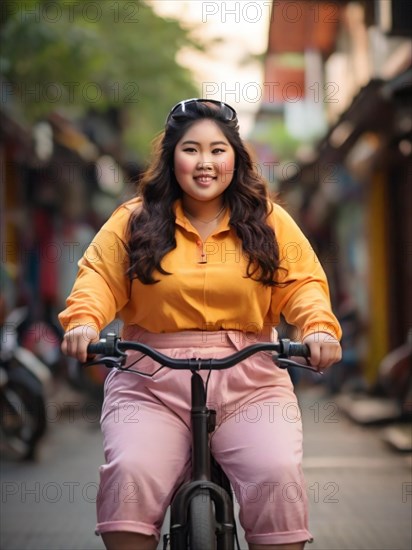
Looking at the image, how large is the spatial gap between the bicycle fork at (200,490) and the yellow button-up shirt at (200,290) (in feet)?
1.07

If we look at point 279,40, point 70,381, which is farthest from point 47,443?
point 279,40

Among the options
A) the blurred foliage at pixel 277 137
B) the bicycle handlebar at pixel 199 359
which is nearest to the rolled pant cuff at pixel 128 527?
the bicycle handlebar at pixel 199 359

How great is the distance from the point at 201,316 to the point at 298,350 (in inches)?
15.4

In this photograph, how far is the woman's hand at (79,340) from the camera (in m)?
3.07

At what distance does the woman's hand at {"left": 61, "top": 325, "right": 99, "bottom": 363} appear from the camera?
10.1 feet

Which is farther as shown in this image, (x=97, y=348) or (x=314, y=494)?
(x=314, y=494)

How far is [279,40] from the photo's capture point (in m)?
22.4

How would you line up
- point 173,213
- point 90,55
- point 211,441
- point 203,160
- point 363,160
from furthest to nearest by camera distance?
1. point 363,160
2. point 90,55
3. point 173,213
4. point 203,160
5. point 211,441

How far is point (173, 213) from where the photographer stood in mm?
3516

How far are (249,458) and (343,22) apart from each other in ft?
53.5

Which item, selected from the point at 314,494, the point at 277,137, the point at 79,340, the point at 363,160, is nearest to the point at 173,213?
the point at 79,340

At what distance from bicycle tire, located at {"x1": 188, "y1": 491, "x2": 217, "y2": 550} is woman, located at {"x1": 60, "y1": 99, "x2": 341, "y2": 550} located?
0.46ft

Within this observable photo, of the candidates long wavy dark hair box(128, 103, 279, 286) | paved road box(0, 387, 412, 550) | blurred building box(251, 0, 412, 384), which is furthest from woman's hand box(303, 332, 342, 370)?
blurred building box(251, 0, 412, 384)

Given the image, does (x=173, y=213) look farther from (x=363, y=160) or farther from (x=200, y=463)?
(x=363, y=160)
